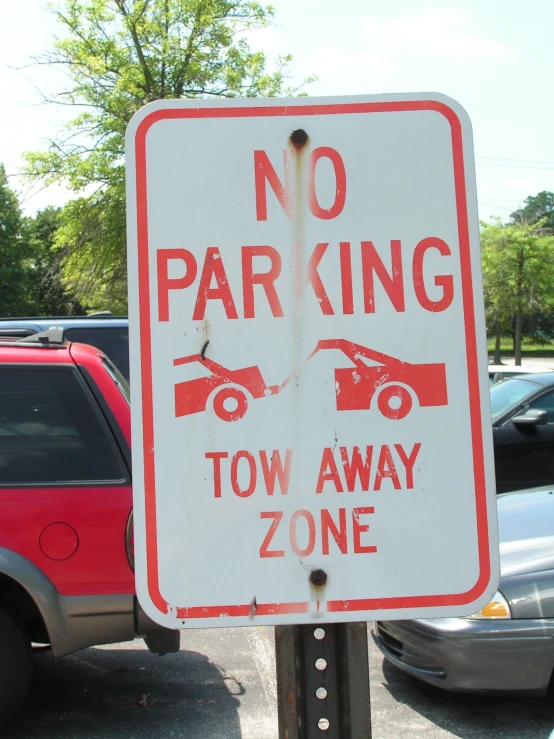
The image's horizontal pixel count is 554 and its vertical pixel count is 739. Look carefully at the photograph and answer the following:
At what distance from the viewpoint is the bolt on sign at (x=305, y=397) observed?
1306mm

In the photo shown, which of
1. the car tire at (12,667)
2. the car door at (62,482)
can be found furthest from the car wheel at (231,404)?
the car tire at (12,667)

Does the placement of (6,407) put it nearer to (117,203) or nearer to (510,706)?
(510,706)

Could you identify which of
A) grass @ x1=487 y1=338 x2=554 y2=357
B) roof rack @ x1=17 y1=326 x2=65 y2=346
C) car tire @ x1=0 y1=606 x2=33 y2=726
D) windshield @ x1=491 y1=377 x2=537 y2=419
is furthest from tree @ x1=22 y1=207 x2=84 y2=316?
car tire @ x1=0 y1=606 x2=33 y2=726

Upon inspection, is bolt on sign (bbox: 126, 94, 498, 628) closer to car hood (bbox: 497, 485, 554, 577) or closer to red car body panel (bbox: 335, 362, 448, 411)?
red car body panel (bbox: 335, 362, 448, 411)

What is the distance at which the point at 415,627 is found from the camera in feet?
14.0

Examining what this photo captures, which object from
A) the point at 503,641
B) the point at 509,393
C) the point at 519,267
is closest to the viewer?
the point at 503,641

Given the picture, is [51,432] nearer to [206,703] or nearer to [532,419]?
[206,703]

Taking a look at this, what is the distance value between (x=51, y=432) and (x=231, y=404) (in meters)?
2.86

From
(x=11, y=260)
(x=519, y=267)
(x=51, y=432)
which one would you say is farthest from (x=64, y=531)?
(x=11, y=260)

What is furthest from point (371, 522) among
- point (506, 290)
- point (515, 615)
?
point (506, 290)

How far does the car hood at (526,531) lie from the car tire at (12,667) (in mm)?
2320

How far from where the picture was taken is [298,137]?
1366 millimetres

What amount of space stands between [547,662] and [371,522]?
311 centimetres

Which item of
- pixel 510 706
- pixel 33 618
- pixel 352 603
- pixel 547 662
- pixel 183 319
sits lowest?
pixel 510 706
